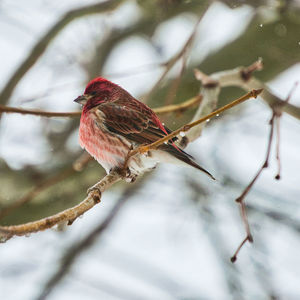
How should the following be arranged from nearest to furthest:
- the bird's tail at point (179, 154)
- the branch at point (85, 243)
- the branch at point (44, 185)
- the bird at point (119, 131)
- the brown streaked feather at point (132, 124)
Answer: the bird's tail at point (179, 154), the bird at point (119, 131), the brown streaked feather at point (132, 124), the branch at point (44, 185), the branch at point (85, 243)

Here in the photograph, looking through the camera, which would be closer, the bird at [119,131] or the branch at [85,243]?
the bird at [119,131]

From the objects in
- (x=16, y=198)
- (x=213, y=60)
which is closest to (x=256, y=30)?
(x=213, y=60)

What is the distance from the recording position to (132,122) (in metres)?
5.14

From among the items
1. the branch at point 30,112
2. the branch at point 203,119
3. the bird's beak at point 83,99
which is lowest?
the bird's beak at point 83,99

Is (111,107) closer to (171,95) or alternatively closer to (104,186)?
(171,95)

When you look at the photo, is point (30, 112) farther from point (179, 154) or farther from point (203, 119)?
point (203, 119)

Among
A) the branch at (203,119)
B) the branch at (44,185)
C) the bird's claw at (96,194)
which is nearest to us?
the branch at (203,119)

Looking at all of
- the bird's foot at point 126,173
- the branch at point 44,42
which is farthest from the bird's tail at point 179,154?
the branch at point 44,42

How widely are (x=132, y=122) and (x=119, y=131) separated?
6.2 inches

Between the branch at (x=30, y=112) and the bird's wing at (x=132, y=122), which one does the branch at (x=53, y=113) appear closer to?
the branch at (x=30, y=112)

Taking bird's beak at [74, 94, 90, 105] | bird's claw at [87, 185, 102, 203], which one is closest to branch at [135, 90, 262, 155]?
bird's claw at [87, 185, 102, 203]

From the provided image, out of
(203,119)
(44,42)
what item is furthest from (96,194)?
(44,42)

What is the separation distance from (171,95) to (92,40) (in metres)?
3.51

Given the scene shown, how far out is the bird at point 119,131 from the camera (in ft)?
15.5
